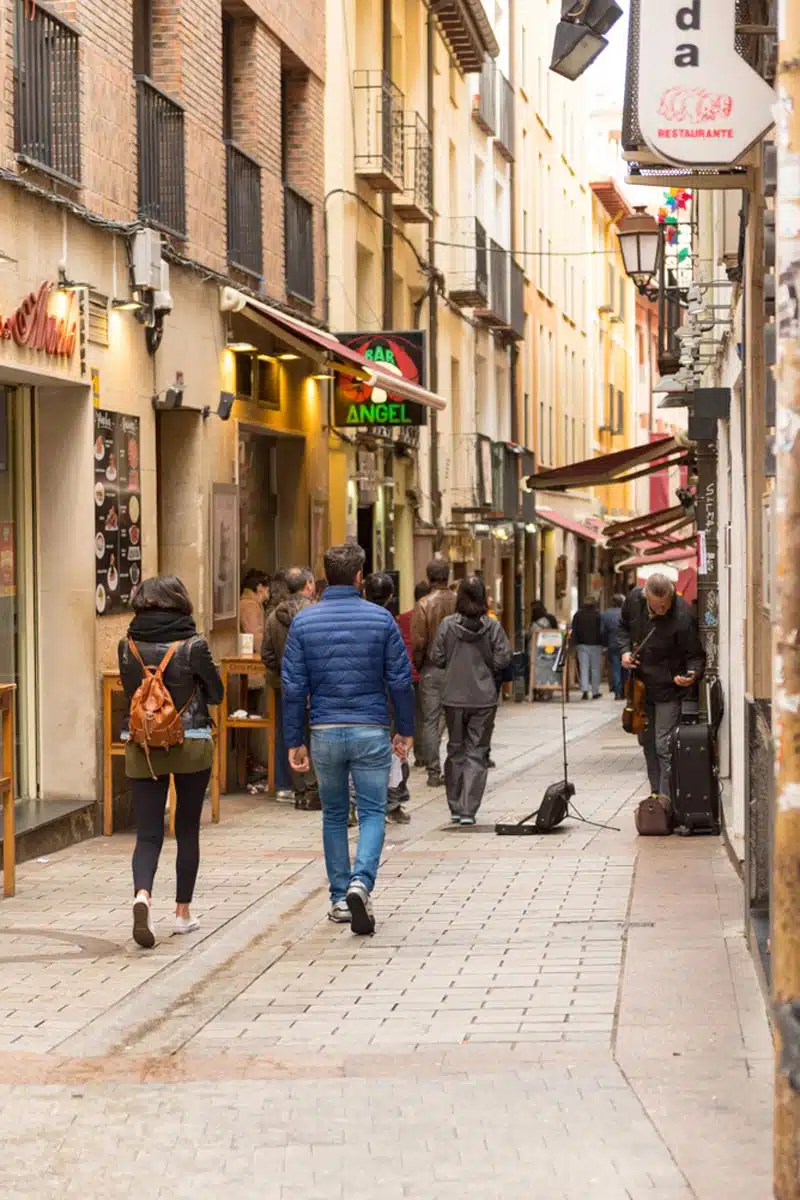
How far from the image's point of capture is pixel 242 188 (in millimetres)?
18547

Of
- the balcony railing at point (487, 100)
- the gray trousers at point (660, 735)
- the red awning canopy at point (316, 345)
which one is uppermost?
the balcony railing at point (487, 100)

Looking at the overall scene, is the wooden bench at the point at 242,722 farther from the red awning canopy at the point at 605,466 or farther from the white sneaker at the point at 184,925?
the white sneaker at the point at 184,925

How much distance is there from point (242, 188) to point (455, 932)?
1004cm

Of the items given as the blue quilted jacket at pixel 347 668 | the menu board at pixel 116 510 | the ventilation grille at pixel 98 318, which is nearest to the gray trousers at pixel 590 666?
the menu board at pixel 116 510

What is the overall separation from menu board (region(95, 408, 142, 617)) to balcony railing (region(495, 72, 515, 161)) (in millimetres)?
23607

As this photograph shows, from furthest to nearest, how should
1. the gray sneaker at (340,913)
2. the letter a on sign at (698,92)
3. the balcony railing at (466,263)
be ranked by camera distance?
the balcony railing at (466,263)
the gray sneaker at (340,913)
the letter a on sign at (698,92)

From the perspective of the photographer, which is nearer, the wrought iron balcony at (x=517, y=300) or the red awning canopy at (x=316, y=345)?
the red awning canopy at (x=316, y=345)

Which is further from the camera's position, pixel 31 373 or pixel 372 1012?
pixel 31 373

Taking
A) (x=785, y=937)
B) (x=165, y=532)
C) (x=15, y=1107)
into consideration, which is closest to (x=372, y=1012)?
(x=15, y=1107)

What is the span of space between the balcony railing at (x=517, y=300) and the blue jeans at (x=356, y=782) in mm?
28038

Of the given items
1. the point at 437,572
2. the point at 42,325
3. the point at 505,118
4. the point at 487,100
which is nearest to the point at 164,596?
the point at 42,325

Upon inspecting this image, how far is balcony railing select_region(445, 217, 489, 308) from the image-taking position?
31906mm

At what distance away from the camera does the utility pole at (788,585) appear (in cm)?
497

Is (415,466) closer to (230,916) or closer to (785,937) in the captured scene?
(230,916)
